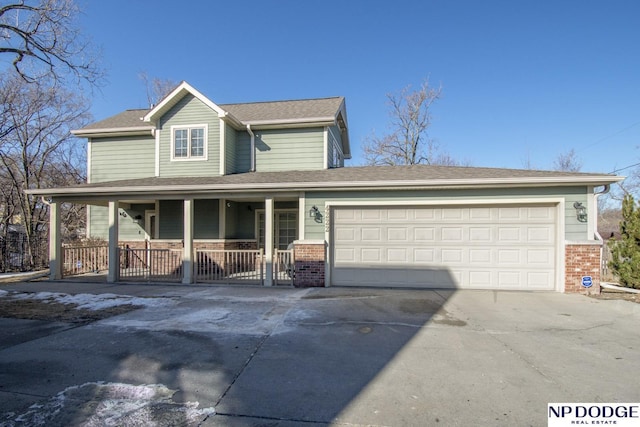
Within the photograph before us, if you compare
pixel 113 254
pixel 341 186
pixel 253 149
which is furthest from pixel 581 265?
pixel 113 254

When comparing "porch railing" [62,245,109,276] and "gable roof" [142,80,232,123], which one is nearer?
"porch railing" [62,245,109,276]

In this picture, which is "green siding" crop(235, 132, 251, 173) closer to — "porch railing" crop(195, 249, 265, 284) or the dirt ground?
"porch railing" crop(195, 249, 265, 284)

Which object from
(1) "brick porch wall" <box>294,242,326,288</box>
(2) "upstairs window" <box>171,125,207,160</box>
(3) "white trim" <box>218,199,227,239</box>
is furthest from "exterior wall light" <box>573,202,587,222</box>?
(2) "upstairs window" <box>171,125,207,160</box>

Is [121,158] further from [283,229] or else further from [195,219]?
[283,229]

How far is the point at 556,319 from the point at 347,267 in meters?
4.77

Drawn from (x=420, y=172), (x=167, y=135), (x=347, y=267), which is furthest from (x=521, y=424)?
(x=167, y=135)

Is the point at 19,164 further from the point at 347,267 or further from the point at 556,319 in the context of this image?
the point at 556,319

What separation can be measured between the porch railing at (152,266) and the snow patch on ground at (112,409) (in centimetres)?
724

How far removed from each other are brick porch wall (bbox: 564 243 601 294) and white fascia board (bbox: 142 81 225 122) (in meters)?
11.3

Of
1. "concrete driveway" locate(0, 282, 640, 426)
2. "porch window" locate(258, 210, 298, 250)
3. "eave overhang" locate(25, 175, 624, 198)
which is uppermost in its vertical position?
"eave overhang" locate(25, 175, 624, 198)

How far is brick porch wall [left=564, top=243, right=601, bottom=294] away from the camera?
8102 millimetres

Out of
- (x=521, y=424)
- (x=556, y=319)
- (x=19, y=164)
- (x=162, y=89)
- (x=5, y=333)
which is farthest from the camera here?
(x=162, y=89)

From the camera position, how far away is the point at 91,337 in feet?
16.5

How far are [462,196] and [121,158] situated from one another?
12.5 meters
